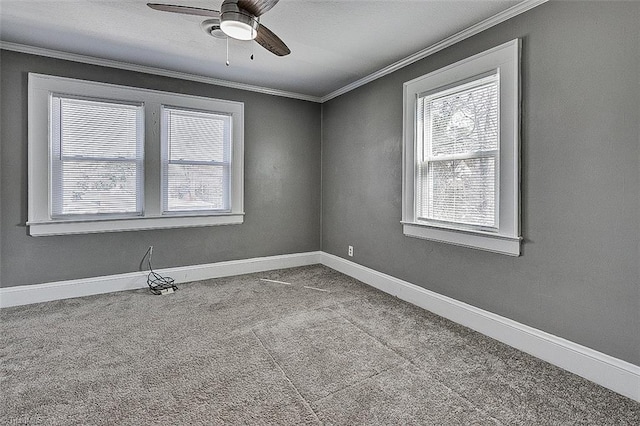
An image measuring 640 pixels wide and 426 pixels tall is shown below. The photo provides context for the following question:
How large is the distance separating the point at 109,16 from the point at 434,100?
9.39 ft

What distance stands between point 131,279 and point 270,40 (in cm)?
304

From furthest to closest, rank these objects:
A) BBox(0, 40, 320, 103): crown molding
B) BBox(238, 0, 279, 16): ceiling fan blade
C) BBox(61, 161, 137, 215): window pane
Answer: BBox(61, 161, 137, 215): window pane → BBox(0, 40, 320, 103): crown molding → BBox(238, 0, 279, 16): ceiling fan blade

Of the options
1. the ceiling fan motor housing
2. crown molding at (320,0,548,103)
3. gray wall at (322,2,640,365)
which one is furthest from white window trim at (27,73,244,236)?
gray wall at (322,2,640,365)

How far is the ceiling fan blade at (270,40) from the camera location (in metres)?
2.21

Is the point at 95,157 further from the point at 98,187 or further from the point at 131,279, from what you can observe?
the point at 131,279

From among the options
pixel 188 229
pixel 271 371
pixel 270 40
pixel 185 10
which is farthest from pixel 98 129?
pixel 271 371

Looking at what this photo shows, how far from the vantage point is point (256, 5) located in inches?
75.7

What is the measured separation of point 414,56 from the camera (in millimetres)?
3285

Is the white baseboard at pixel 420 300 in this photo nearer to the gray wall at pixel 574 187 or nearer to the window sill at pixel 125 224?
the gray wall at pixel 574 187

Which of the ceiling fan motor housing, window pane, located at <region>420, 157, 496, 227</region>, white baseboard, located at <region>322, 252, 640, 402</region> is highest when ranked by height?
the ceiling fan motor housing

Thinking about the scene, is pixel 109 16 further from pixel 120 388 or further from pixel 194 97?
pixel 120 388

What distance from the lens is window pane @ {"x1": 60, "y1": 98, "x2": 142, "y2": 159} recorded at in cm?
341

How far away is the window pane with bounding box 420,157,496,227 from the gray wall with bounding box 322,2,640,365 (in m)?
0.28

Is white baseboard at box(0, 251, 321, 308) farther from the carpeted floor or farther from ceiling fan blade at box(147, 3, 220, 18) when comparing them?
ceiling fan blade at box(147, 3, 220, 18)
